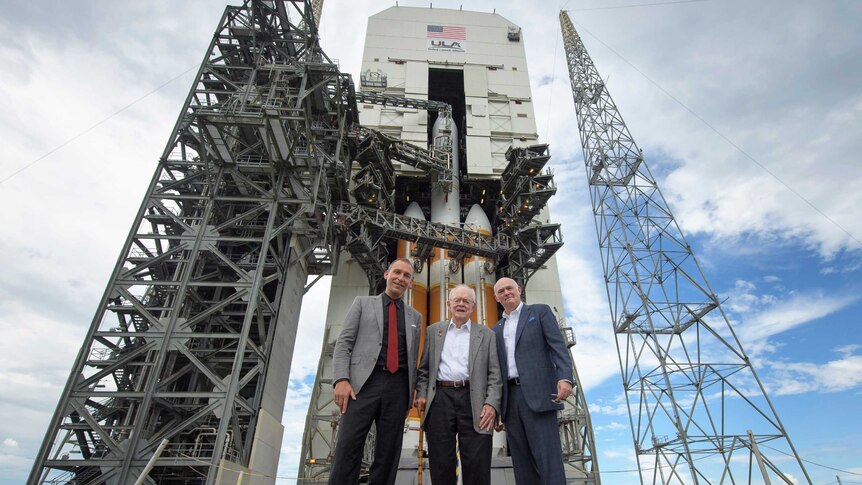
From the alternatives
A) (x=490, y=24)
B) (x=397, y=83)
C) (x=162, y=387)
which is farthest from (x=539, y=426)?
(x=490, y=24)

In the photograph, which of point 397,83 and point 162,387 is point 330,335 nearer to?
point 162,387

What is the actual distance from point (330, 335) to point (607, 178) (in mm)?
15057

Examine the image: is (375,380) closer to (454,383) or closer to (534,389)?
(454,383)

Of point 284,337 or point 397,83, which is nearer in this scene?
point 284,337

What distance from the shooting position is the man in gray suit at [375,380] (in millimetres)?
3996

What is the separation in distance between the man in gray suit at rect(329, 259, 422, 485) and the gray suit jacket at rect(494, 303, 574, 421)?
39.5 inches

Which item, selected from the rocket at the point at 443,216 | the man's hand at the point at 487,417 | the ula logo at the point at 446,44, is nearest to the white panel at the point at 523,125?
the rocket at the point at 443,216

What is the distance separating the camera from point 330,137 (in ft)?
58.2

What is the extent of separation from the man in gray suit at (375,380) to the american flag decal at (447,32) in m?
25.6

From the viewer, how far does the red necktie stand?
4.18 meters

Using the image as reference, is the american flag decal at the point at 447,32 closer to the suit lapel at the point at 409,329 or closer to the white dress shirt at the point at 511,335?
the white dress shirt at the point at 511,335

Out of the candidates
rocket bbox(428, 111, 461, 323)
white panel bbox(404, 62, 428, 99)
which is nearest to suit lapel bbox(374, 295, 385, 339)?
rocket bbox(428, 111, 461, 323)

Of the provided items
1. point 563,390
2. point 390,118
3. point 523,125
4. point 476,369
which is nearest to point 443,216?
point 390,118

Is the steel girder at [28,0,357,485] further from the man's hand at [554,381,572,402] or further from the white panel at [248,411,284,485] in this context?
the man's hand at [554,381,572,402]
